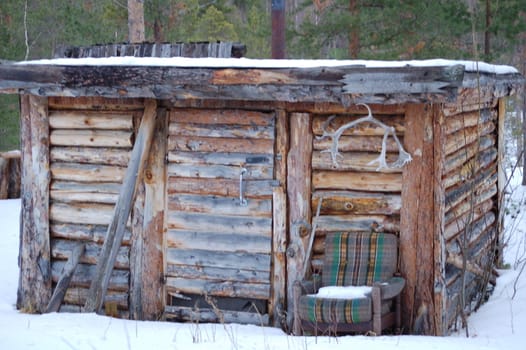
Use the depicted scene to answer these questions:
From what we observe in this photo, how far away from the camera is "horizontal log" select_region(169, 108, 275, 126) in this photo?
742cm

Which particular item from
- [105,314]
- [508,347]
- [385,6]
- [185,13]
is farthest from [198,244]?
[185,13]

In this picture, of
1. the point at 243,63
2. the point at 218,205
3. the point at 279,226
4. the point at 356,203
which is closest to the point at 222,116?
the point at 243,63

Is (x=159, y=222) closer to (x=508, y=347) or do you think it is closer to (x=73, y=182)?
(x=73, y=182)

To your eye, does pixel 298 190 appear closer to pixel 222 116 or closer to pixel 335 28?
pixel 222 116

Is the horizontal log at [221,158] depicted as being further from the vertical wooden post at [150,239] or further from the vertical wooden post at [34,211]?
the vertical wooden post at [34,211]

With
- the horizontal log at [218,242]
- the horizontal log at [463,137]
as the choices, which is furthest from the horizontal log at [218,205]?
the horizontal log at [463,137]

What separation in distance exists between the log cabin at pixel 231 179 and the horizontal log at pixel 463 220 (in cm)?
4

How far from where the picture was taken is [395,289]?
22.5 ft

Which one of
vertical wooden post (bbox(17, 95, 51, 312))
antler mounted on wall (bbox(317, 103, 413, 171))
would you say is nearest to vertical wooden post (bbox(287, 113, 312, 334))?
antler mounted on wall (bbox(317, 103, 413, 171))

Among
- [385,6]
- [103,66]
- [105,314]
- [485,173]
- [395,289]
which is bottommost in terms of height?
[105,314]

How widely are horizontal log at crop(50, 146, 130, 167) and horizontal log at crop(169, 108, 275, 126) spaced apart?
0.66 m

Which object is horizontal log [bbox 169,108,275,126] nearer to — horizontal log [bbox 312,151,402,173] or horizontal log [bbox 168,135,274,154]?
horizontal log [bbox 168,135,274,154]

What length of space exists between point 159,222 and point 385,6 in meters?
9.22

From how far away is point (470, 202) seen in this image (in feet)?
27.8
